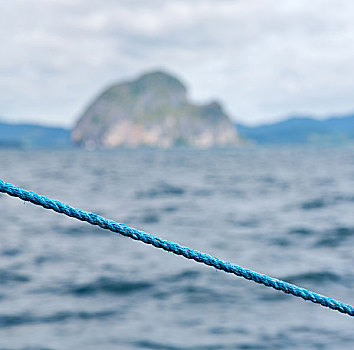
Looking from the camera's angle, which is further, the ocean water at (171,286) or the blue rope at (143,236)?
the ocean water at (171,286)

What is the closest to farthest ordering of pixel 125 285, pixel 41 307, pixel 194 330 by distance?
pixel 194 330
pixel 41 307
pixel 125 285

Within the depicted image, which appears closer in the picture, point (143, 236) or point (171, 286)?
point (143, 236)

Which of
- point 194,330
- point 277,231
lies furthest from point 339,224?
point 194,330

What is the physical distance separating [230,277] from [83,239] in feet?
14.7

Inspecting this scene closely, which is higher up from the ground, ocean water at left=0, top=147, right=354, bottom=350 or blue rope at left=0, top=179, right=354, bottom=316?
ocean water at left=0, top=147, right=354, bottom=350

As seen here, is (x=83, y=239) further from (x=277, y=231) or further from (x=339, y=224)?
(x=339, y=224)

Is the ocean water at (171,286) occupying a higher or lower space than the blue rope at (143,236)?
higher

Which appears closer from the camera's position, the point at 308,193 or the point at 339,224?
the point at 339,224

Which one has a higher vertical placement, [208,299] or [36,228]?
[36,228]

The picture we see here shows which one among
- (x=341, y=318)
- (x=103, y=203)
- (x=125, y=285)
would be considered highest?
(x=103, y=203)

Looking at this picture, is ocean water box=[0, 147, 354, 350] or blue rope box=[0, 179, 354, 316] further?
ocean water box=[0, 147, 354, 350]

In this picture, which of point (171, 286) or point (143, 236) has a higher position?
point (171, 286)

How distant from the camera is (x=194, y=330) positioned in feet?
19.2

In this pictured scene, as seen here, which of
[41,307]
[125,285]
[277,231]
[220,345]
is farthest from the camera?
[277,231]
